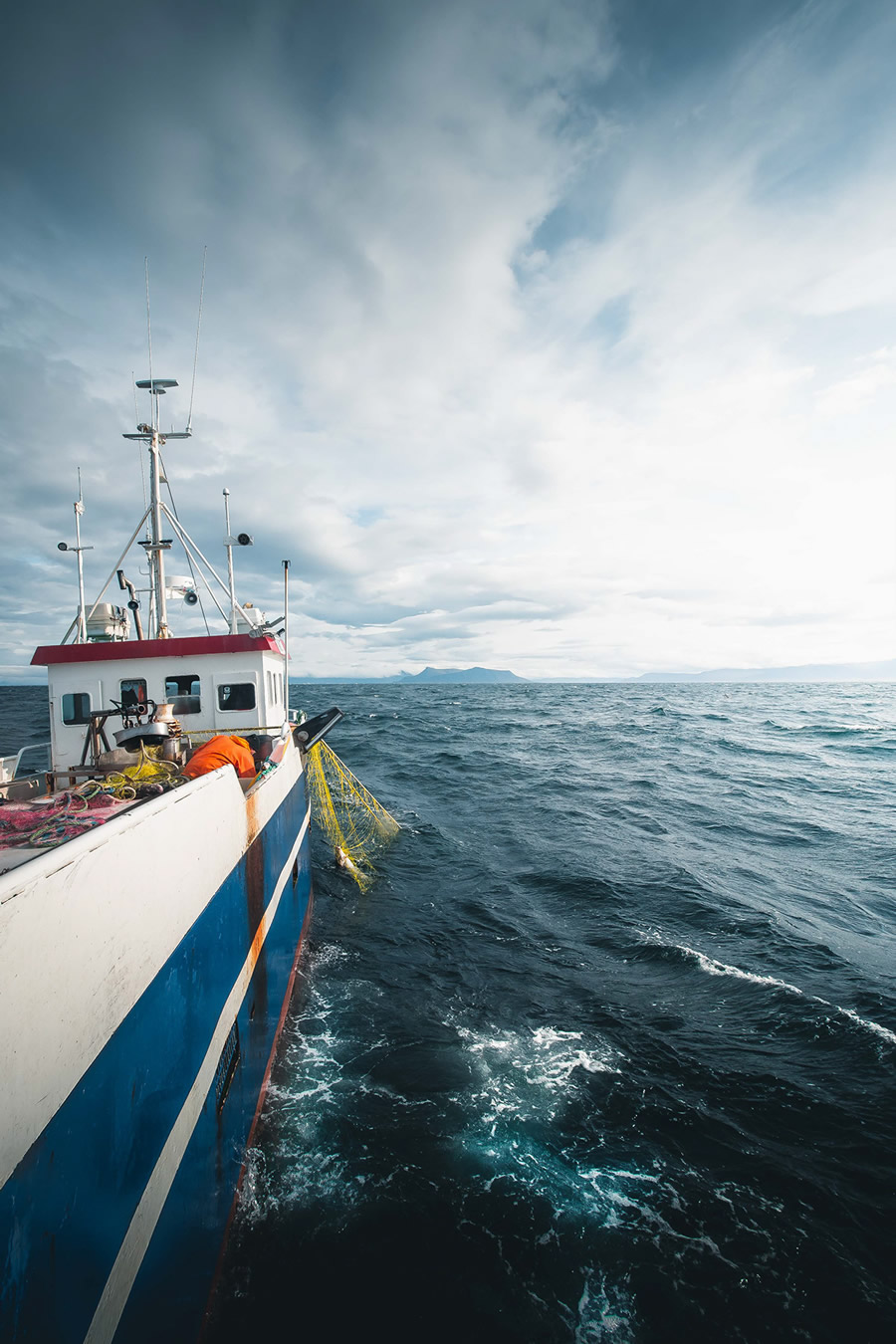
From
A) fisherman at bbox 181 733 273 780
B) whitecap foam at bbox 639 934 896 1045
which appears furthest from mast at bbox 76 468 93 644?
whitecap foam at bbox 639 934 896 1045

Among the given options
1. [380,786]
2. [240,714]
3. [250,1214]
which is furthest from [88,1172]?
[380,786]

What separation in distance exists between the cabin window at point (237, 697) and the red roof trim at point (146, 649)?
716mm

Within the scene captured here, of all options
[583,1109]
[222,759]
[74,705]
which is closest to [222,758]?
[222,759]

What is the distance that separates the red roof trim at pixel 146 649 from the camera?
9.53 meters

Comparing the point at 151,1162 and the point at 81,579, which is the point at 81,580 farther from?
the point at 151,1162

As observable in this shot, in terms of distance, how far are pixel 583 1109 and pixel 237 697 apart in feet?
27.2

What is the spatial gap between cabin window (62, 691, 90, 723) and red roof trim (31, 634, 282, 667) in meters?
0.60

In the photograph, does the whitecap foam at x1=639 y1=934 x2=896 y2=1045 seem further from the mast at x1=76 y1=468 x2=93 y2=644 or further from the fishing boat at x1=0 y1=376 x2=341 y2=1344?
the mast at x1=76 y1=468 x2=93 y2=644

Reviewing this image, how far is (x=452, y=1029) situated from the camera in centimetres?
739

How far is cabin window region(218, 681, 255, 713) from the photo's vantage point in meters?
10.5

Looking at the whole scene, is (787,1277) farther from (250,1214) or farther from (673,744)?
(673,744)

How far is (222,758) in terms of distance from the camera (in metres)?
6.33

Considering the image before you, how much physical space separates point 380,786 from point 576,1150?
1669 cm

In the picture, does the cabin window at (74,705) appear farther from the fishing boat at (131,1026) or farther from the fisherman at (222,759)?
the fisherman at (222,759)
